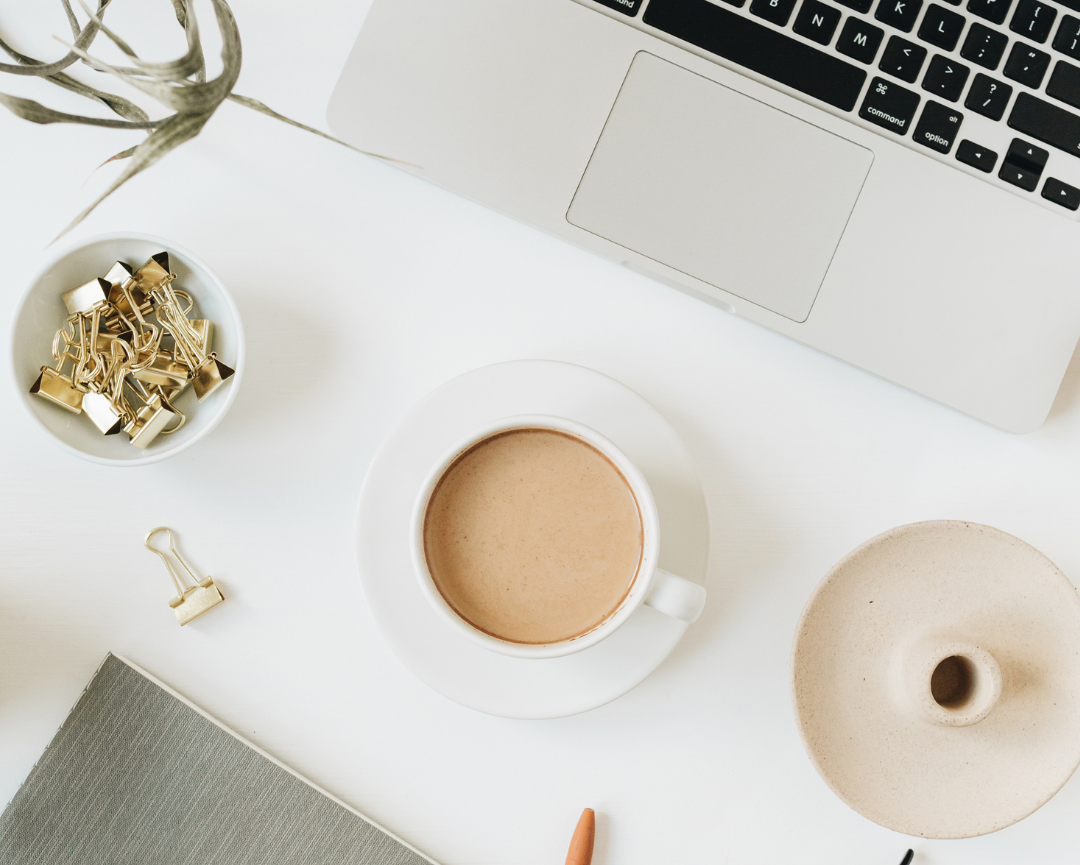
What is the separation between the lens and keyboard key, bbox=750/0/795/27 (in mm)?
647

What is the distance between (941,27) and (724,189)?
206 millimetres

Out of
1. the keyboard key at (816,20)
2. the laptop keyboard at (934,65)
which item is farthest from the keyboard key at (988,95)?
the keyboard key at (816,20)

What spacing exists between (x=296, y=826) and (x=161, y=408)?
0.38 m

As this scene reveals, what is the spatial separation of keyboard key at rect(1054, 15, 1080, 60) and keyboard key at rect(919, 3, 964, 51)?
82 millimetres

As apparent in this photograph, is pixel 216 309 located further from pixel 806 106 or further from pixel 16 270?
pixel 806 106

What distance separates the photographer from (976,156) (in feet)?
2.17

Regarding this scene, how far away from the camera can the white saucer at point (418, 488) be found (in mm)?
678

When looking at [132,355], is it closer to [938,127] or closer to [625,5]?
[625,5]

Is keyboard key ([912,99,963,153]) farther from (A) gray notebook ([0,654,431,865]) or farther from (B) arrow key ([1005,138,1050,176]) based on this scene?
(A) gray notebook ([0,654,431,865])

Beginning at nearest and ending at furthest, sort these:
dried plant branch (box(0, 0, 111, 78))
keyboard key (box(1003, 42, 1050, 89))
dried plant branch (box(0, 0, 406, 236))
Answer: dried plant branch (box(0, 0, 406, 236)) < dried plant branch (box(0, 0, 111, 78)) < keyboard key (box(1003, 42, 1050, 89))

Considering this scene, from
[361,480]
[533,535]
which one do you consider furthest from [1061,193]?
[361,480]

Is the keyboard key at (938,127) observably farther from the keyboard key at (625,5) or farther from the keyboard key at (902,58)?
the keyboard key at (625,5)

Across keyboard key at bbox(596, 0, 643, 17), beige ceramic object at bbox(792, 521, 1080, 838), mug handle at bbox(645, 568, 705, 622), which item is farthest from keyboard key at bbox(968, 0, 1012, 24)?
mug handle at bbox(645, 568, 705, 622)

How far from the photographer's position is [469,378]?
2.25 feet
